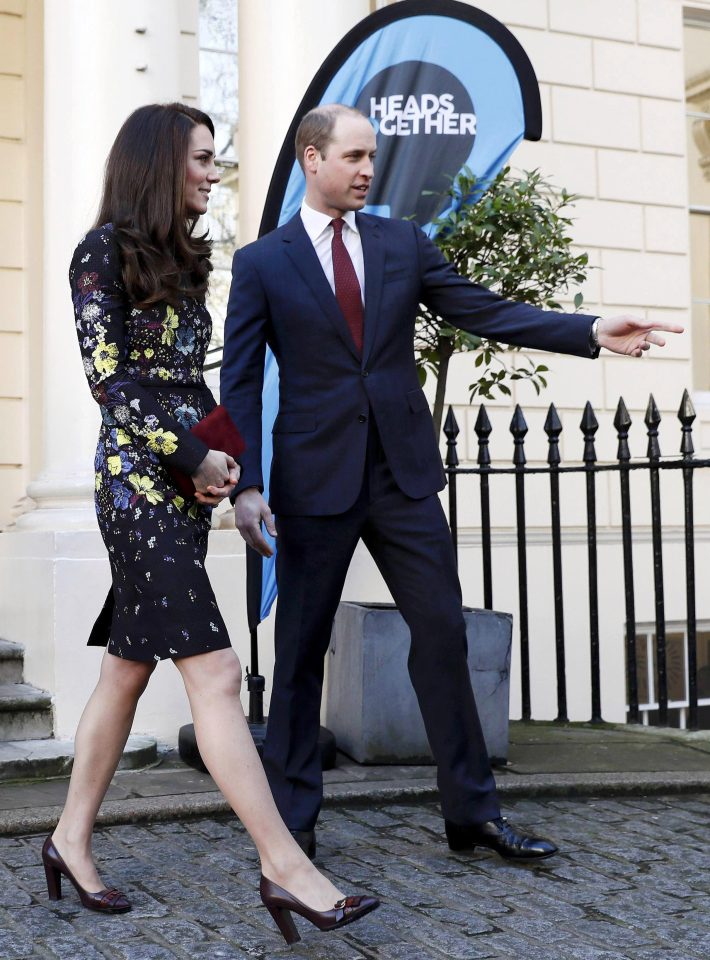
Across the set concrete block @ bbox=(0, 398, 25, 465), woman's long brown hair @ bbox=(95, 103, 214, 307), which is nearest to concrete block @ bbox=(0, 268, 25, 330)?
concrete block @ bbox=(0, 398, 25, 465)

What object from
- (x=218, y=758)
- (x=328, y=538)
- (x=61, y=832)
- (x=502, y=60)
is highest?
(x=502, y=60)

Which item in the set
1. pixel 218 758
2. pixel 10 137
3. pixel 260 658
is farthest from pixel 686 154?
pixel 218 758

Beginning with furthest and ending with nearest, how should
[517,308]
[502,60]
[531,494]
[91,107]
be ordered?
[531,494]
[91,107]
[502,60]
[517,308]

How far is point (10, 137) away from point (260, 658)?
3.21 metres

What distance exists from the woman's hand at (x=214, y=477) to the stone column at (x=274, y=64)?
3.08 m

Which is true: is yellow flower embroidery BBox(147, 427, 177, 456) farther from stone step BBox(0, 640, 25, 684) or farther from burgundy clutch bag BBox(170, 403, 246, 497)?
stone step BBox(0, 640, 25, 684)

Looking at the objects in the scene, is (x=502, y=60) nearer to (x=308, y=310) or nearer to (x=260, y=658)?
(x=308, y=310)

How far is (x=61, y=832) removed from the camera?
9.83ft

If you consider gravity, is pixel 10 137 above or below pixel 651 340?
above

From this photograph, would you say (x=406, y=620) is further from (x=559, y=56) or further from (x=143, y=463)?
(x=559, y=56)

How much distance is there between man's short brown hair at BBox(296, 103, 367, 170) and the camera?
3.42m

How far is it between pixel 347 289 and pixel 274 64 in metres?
2.63

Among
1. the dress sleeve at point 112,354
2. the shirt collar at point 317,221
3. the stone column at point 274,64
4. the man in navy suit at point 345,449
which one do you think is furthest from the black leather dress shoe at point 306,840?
the stone column at point 274,64

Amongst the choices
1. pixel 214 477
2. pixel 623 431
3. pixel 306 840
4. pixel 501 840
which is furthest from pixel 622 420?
pixel 214 477
